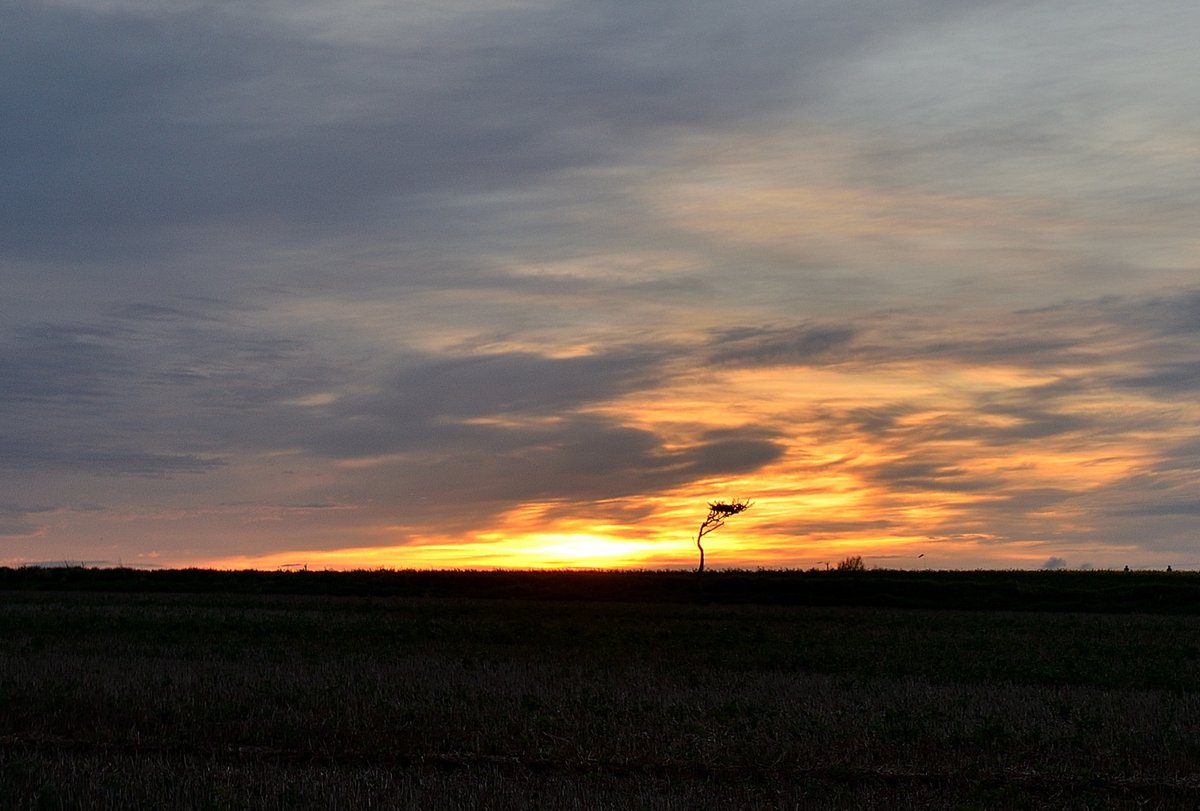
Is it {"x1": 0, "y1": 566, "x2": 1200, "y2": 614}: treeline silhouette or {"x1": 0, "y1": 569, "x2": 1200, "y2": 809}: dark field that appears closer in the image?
{"x1": 0, "y1": 569, "x2": 1200, "y2": 809}: dark field

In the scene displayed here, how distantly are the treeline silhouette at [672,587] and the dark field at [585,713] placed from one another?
14729mm

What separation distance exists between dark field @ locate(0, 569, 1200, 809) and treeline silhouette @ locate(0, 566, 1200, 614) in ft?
48.3

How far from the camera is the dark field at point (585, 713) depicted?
13625 millimetres

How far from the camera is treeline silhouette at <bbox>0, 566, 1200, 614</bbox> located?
55000 mm

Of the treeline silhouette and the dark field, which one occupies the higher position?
the treeline silhouette

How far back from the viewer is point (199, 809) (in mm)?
12312

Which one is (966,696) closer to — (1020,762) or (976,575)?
(1020,762)

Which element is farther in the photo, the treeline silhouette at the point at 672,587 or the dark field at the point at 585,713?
the treeline silhouette at the point at 672,587

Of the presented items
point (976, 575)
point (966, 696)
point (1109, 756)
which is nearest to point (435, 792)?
point (1109, 756)

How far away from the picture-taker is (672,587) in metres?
60.8

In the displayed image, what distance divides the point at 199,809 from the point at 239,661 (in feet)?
47.6

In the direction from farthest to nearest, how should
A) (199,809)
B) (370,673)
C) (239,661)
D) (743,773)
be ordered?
(239,661) < (370,673) < (743,773) < (199,809)

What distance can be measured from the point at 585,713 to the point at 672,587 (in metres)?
43.1

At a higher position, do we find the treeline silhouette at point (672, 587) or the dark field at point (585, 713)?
the treeline silhouette at point (672, 587)
